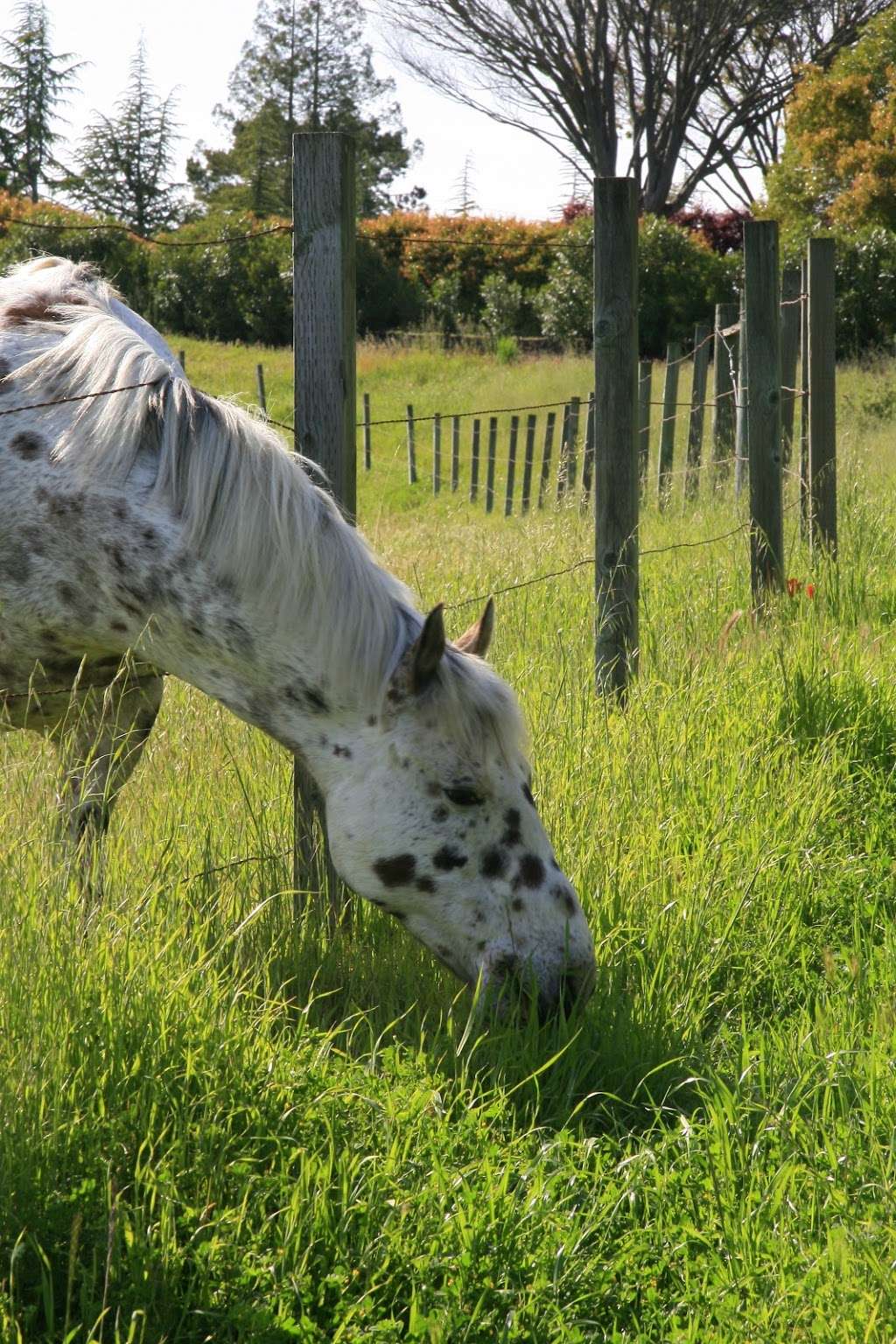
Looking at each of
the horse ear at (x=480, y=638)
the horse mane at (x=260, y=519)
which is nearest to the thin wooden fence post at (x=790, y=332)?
the horse ear at (x=480, y=638)

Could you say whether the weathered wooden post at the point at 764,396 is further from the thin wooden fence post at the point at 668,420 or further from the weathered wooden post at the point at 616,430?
the thin wooden fence post at the point at 668,420

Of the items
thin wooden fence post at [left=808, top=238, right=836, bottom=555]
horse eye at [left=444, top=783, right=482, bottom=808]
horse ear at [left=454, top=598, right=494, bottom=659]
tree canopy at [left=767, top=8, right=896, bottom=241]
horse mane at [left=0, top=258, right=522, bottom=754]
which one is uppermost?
tree canopy at [left=767, top=8, right=896, bottom=241]

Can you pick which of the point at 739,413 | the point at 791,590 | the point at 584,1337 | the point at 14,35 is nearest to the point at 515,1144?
the point at 584,1337

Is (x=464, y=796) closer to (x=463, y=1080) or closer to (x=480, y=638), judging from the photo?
(x=480, y=638)

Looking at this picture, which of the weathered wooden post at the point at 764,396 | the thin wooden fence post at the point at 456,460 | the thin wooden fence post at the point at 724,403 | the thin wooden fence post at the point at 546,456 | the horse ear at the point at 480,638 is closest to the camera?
the horse ear at the point at 480,638

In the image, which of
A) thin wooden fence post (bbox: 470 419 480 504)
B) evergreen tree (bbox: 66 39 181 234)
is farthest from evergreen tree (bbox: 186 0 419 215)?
thin wooden fence post (bbox: 470 419 480 504)

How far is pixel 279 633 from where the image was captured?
3.27 meters

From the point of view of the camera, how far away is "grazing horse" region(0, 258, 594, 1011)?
316cm

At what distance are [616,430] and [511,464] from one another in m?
13.5

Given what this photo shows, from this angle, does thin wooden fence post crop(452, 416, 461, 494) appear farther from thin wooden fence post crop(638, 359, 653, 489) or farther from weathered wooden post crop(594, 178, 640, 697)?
weathered wooden post crop(594, 178, 640, 697)

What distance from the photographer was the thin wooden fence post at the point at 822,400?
7613mm

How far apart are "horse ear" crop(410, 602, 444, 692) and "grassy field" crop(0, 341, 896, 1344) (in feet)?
2.21

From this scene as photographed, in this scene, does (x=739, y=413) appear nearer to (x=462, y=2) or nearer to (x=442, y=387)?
(x=442, y=387)

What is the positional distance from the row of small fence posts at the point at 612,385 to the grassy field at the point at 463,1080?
48cm
